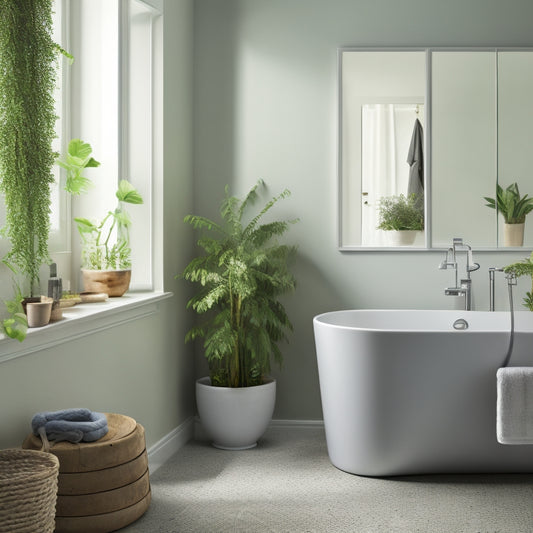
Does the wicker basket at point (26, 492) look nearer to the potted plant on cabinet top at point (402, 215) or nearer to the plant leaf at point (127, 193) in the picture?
the plant leaf at point (127, 193)

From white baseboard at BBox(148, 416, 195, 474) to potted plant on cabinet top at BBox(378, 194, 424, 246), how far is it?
5.10 feet

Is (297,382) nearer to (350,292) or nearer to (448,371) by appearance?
(350,292)

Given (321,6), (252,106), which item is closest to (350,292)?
(252,106)

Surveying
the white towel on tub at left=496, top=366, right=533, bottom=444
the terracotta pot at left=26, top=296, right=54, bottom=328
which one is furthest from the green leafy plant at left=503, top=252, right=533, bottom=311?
the terracotta pot at left=26, top=296, right=54, bottom=328

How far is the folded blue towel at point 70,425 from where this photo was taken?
2.38 m

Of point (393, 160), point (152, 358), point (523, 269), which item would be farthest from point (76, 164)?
point (523, 269)

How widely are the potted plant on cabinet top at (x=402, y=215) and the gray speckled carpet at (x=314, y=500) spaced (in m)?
1.31

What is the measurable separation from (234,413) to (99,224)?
3.87 ft

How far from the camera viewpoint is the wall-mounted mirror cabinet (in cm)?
402

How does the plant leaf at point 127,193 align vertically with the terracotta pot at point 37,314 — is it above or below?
above

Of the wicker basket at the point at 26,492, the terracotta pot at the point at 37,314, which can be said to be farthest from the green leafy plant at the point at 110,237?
the wicker basket at the point at 26,492

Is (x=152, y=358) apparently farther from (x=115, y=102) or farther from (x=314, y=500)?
(x=115, y=102)

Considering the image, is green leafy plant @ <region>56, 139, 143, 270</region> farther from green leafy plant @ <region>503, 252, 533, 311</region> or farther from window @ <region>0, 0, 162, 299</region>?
green leafy plant @ <region>503, 252, 533, 311</region>

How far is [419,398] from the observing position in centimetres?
316
